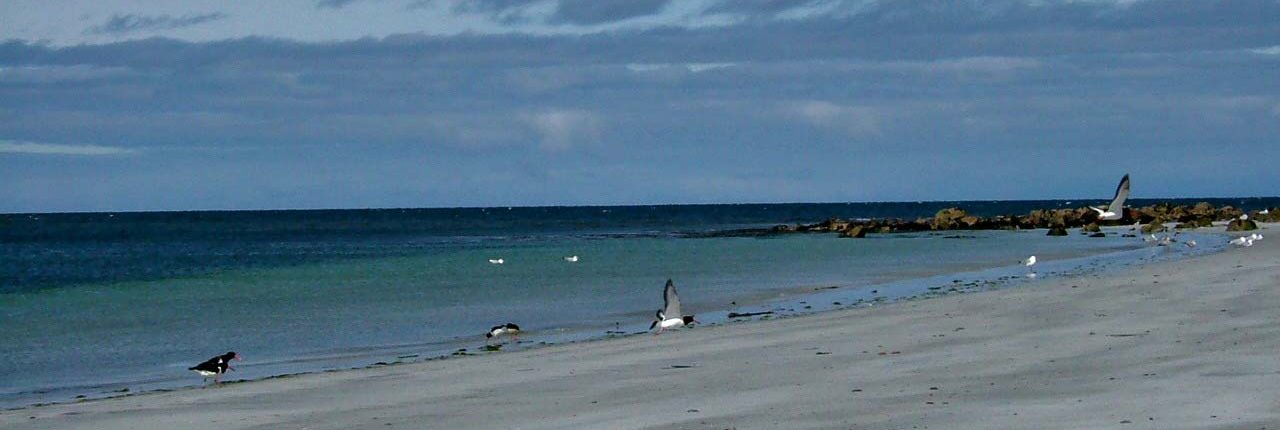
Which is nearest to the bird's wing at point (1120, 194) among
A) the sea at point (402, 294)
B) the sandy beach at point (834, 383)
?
the sea at point (402, 294)

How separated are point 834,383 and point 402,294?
20.4 m

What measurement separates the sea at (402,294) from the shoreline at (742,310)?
0.06 m

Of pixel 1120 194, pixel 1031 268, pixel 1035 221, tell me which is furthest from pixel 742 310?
pixel 1035 221

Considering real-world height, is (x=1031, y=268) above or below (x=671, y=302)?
below

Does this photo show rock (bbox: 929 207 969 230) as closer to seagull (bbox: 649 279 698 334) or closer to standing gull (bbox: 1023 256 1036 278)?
standing gull (bbox: 1023 256 1036 278)

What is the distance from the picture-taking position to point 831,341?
52.7 ft

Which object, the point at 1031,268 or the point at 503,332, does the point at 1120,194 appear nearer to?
the point at 1031,268

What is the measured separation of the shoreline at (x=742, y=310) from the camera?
51.2 ft

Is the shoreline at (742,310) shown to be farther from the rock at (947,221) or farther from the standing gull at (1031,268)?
the rock at (947,221)

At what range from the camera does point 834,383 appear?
12.1 m

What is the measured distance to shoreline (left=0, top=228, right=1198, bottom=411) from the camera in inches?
614

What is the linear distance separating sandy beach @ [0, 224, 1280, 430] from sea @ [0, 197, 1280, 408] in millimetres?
2470

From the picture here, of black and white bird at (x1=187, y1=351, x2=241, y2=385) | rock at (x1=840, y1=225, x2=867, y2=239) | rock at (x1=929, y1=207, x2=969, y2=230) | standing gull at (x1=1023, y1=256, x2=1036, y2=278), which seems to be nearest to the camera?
black and white bird at (x1=187, y1=351, x2=241, y2=385)

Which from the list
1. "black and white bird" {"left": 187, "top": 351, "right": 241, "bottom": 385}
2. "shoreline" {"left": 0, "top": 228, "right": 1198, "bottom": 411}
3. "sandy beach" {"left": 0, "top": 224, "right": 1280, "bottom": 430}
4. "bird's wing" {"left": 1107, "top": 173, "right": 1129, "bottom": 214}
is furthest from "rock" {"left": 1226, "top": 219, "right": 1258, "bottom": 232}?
"black and white bird" {"left": 187, "top": 351, "right": 241, "bottom": 385}
